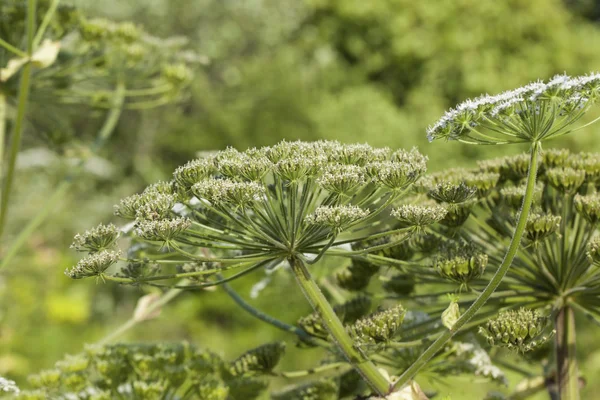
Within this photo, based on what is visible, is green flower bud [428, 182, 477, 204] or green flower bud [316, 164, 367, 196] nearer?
green flower bud [316, 164, 367, 196]

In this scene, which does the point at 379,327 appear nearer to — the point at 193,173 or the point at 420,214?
the point at 420,214

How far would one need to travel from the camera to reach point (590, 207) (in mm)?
1978

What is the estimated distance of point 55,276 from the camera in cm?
969

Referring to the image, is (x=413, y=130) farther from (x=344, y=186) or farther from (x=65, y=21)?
(x=344, y=186)

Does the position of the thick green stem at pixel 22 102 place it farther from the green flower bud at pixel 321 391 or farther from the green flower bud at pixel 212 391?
the green flower bud at pixel 321 391

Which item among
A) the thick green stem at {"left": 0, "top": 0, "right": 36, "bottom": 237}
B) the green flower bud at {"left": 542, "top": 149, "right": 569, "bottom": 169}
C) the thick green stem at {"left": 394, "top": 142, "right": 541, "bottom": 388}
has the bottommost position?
the thick green stem at {"left": 394, "top": 142, "right": 541, "bottom": 388}

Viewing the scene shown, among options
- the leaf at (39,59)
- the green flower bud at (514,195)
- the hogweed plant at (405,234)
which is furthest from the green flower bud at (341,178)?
the leaf at (39,59)

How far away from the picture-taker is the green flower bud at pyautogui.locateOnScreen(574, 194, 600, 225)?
1.97 m

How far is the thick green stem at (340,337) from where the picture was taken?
176 centimetres

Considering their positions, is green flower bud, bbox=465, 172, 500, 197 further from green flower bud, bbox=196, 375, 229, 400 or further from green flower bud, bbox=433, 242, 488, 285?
green flower bud, bbox=196, 375, 229, 400

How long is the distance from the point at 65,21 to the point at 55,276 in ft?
23.2

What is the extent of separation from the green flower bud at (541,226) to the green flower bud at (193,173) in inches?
33.6

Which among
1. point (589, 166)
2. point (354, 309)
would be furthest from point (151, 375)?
point (589, 166)

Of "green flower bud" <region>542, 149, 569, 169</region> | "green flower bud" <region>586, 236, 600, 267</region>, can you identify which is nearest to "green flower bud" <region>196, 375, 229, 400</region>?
"green flower bud" <region>586, 236, 600, 267</region>
